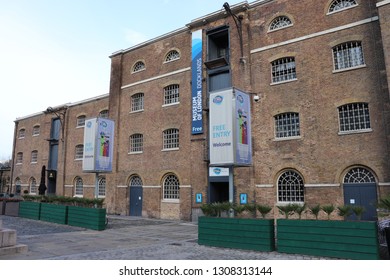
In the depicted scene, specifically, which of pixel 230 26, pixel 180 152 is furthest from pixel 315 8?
pixel 180 152

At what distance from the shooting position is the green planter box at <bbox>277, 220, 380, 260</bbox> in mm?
7613

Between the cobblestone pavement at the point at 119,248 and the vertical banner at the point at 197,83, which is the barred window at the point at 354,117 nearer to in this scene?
the vertical banner at the point at 197,83

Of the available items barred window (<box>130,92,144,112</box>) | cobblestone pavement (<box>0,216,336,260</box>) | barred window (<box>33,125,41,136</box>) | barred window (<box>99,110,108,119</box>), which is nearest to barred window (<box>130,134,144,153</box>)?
barred window (<box>130,92,144,112</box>)

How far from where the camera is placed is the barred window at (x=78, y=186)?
2875cm

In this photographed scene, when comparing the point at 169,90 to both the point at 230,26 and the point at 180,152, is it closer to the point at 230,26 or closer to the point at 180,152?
the point at 180,152

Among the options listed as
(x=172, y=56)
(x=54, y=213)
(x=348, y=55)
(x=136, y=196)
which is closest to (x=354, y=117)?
(x=348, y=55)

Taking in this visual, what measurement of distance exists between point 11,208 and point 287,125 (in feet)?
60.9

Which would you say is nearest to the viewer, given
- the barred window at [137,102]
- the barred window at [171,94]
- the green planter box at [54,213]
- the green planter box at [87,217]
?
the green planter box at [87,217]

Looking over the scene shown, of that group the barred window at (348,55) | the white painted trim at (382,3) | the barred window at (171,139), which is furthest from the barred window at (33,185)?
the white painted trim at (382,3)

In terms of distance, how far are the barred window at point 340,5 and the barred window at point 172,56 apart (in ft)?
34.1

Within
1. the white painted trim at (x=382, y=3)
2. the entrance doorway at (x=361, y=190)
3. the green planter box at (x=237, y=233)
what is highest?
the white painted trim at (x=382, y=3)

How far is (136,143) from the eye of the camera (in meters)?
23.9

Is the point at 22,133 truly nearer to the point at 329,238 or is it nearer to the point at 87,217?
the point at 87,217

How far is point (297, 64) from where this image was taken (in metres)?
16.9
